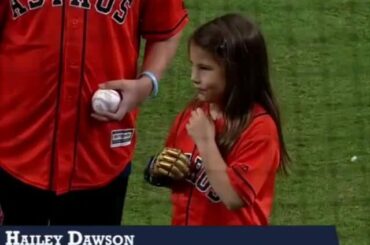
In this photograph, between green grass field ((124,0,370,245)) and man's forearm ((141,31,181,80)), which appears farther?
green grass field ((124,0,370,245))

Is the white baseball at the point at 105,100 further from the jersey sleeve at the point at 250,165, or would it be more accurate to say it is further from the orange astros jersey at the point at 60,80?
the jersey sleeve at the point at 250,165

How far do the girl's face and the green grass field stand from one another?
1373 millimetres

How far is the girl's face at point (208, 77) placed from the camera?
10.5 ft

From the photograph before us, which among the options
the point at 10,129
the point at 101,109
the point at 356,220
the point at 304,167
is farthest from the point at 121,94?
the point at 304,167

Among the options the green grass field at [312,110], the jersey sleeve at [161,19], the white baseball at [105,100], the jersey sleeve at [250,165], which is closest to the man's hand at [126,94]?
the white baseball at [105,100]

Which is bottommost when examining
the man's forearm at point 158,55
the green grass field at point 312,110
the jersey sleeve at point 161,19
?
the green grass field at point 312,110

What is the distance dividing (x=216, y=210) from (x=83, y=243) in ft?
1.12

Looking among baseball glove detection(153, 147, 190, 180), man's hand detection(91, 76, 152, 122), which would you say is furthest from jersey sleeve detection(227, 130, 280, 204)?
man's hand detection(91, 76, 152, 122)

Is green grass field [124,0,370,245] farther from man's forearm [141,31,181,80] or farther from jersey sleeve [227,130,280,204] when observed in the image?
jersey sleeve [227,130,280,204]

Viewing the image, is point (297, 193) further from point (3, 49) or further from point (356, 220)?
point (3, 49)

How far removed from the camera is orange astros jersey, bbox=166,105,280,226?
3.17m

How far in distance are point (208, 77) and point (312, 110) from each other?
280cm

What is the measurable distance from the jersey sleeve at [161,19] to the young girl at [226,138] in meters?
0.10

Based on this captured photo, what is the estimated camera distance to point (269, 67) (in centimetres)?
330
